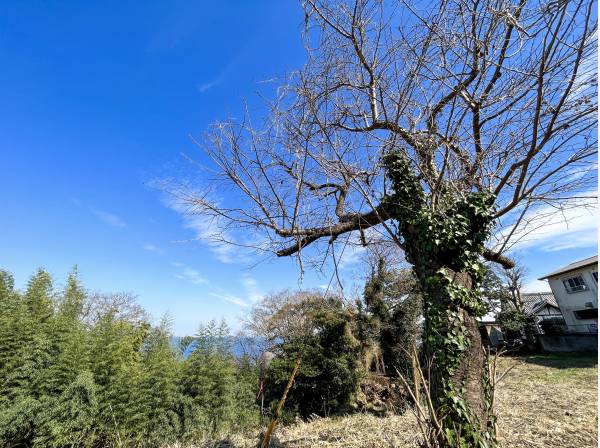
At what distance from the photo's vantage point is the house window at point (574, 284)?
Answer: 51.0ft

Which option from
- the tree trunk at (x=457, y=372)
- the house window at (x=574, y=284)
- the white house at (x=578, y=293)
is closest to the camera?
the tree trunk at (x=457, y=372)

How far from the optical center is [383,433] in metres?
3.06

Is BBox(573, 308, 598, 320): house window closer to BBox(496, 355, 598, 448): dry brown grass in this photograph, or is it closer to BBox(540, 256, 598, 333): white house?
BBox(540, 256, 598, 333): white house

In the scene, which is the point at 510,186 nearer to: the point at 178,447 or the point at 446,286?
the point at 446,286

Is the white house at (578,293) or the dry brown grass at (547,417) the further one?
the white house at (578,293)

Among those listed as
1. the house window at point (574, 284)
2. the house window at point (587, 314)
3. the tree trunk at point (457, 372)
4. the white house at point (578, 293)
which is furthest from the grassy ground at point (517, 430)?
the house window at point (574, 284)

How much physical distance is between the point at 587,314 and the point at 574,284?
1629 millimetres

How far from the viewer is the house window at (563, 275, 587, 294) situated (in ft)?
51.0

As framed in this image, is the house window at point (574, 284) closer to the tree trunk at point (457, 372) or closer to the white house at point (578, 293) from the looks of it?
the white house at point (578, 293)

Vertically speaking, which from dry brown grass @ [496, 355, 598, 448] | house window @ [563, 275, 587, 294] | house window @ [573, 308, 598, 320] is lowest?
dry brown grass @ [496, 355, 598, 448]

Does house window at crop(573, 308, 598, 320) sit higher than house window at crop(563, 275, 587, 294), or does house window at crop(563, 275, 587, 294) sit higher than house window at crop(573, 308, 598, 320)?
house window at crop(563, 275, 587, 294)

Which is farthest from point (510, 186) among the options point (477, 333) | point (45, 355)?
point (45, 355)

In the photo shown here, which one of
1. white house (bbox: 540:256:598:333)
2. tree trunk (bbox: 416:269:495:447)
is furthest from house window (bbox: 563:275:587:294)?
tree trunk (bbox: 416:269:495:447)

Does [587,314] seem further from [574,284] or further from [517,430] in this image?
[517,430]
